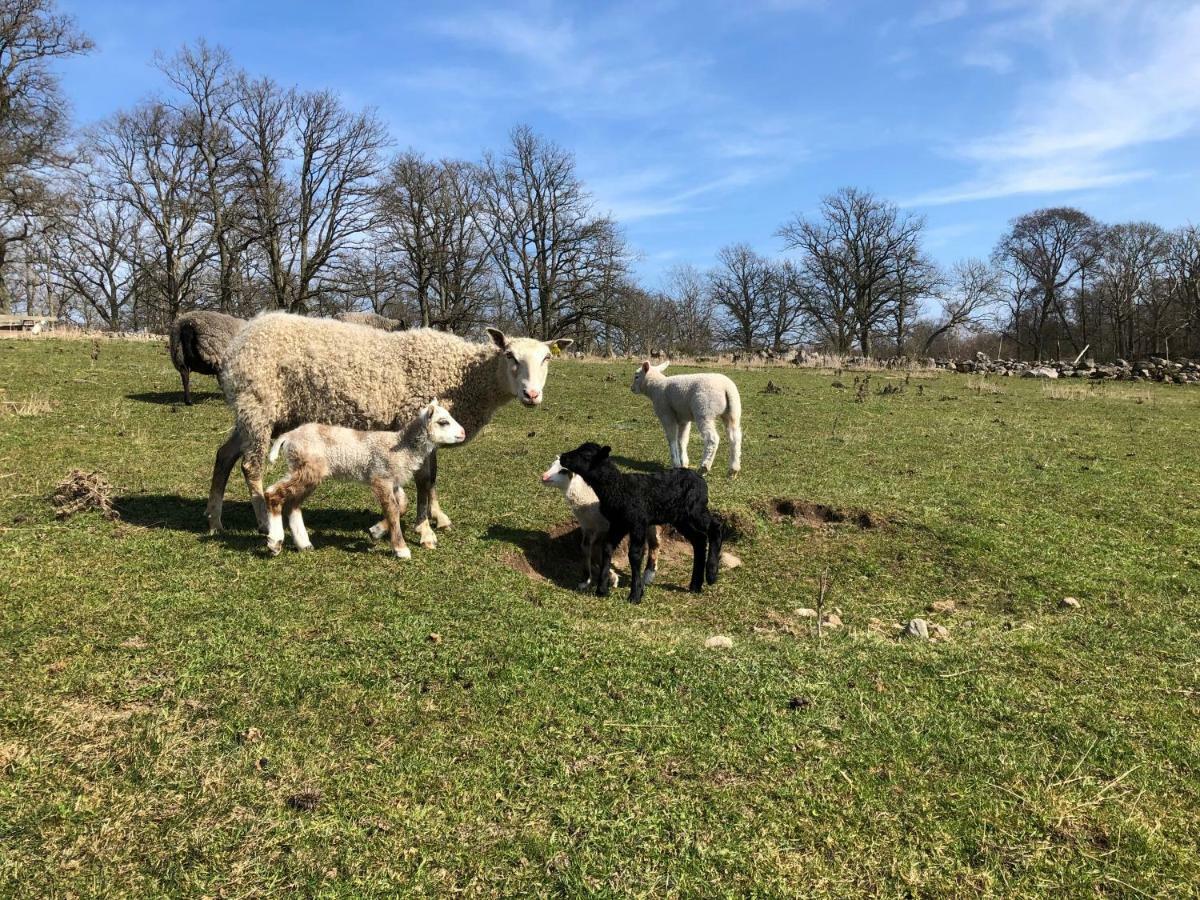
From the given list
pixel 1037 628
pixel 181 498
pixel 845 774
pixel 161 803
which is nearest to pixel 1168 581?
pixel 1037 628

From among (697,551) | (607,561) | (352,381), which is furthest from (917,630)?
→ (352,381)

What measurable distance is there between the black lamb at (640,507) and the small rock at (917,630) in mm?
1684

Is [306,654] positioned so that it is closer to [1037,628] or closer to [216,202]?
[1037,628]

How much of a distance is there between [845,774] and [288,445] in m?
4.93

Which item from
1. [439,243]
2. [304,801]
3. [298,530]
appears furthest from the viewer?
[439,243]

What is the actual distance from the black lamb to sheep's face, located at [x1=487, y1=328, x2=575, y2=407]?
99cm

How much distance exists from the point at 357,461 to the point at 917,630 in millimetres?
4838

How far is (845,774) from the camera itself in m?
3.20

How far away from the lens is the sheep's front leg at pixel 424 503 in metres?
6.18

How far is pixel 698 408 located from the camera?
9.98 m

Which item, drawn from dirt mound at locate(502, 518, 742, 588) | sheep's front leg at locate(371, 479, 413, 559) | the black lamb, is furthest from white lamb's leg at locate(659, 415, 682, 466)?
sheep's front leg at locate(371, 479, 413, 559)

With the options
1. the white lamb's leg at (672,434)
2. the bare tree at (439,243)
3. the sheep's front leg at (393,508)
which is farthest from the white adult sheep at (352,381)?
the bare tree at (439,243)

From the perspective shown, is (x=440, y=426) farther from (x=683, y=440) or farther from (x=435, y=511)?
(x=683, y=440)

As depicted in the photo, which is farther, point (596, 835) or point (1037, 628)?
point (1037, 628)
